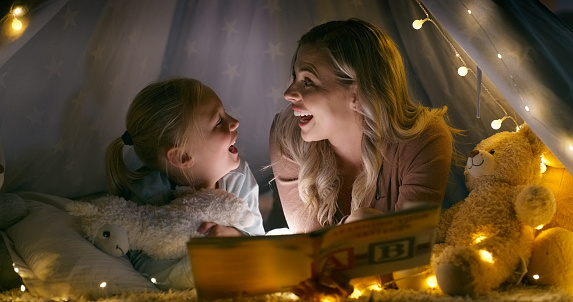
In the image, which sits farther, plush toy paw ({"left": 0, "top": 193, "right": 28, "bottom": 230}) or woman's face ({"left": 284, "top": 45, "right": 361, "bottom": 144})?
woman's face ({"left": 284, "top": 45, "right": 361, "bottom": 144})

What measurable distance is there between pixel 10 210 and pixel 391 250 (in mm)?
1140

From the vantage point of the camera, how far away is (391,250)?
1.28 m

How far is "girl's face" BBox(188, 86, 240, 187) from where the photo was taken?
185cm

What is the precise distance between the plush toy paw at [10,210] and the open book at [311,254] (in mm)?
769

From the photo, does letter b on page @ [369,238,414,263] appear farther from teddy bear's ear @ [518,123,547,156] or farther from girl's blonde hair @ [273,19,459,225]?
teddy bear's ear @ [518,123,547,156]

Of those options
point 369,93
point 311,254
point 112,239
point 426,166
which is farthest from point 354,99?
point 112,239

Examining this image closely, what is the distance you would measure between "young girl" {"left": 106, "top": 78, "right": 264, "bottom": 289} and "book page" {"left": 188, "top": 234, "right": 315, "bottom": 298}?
21.0 inches

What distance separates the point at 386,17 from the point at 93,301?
5.03ft


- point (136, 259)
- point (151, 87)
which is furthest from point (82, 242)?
point (151, 87)

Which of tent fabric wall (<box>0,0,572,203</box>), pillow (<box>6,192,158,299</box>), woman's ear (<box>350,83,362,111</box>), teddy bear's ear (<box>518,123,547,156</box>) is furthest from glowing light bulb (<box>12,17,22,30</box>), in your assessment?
teddy bear's ear (<box>518,123,547,156</box>)

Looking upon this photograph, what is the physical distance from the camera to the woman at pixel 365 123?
1747 millimetres

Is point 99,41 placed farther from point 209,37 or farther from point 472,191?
point 472,191

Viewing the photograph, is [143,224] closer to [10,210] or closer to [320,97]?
[10,210]

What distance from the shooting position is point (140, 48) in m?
2.21
